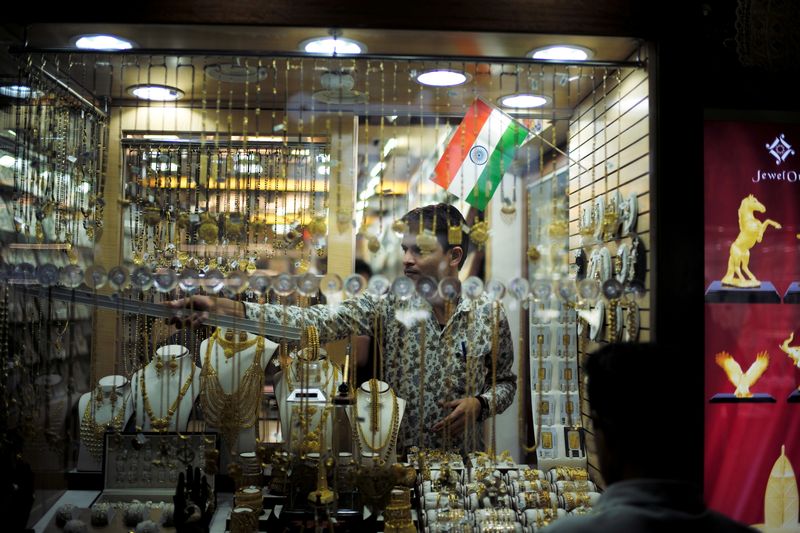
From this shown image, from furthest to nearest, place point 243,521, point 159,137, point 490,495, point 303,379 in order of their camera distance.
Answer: point 159,137, point 303,379, point 490,495, point 243,521

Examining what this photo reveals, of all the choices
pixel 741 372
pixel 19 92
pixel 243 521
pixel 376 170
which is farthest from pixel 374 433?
pixel 19 92

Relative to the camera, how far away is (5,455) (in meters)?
2.84

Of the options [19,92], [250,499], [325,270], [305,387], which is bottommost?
[250,499]

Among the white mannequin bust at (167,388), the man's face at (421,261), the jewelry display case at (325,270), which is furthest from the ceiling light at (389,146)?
the white mannequin bust at (167,388)

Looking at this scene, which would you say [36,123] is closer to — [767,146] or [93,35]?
[93,35]

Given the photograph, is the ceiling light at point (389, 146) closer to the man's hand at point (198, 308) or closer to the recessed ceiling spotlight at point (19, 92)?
the man's hand at point (198, 308)

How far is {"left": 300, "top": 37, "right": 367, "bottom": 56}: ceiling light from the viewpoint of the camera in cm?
285

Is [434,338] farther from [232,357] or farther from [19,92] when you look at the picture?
[19,92]

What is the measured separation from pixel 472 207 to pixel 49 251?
6.28ft

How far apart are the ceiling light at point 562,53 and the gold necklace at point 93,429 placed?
236 cm

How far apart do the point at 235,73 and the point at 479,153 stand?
3.83ft

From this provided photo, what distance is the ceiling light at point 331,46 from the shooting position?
2848 mm

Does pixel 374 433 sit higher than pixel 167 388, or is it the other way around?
pixel 167 388

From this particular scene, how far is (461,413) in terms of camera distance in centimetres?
315
